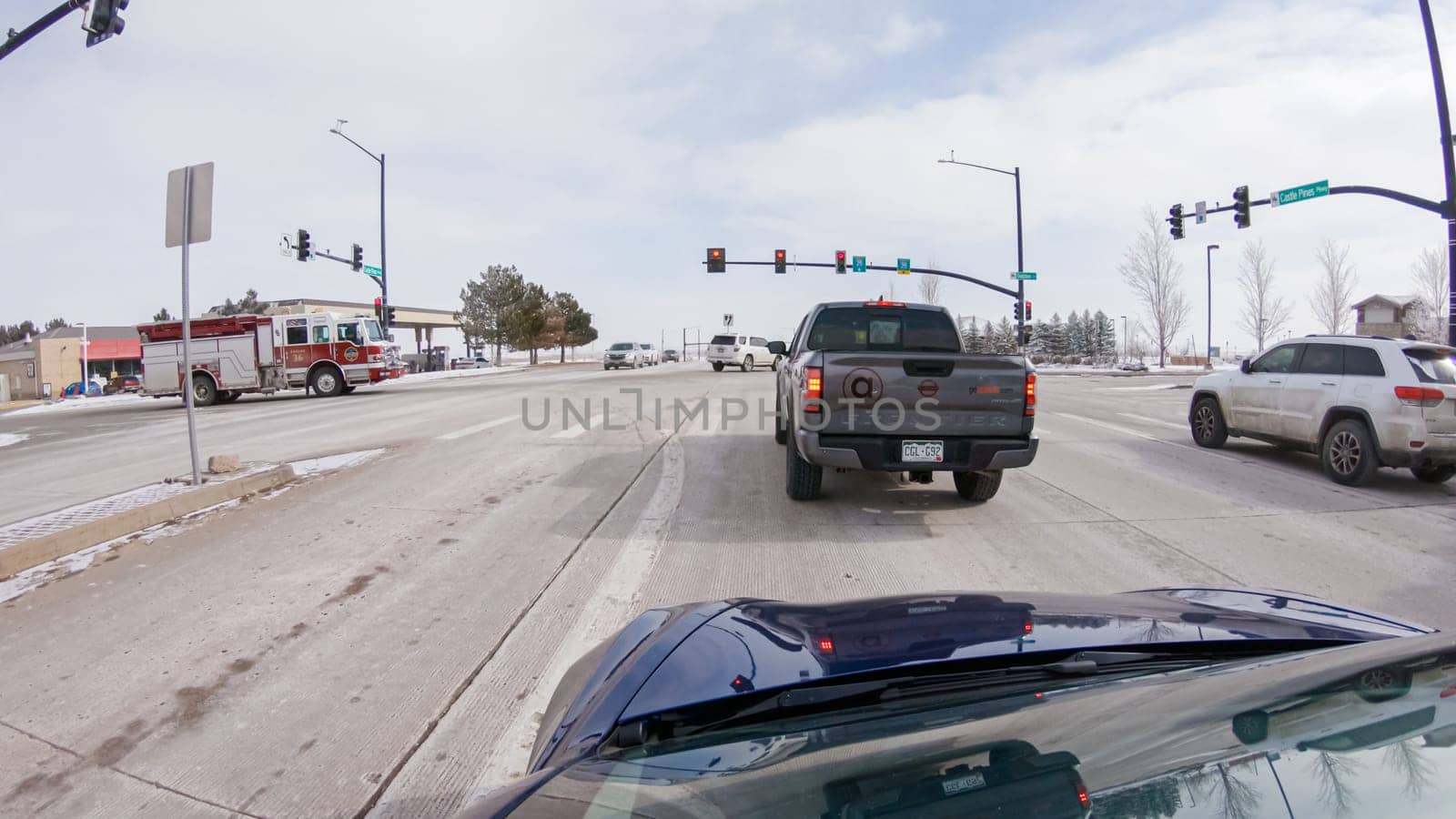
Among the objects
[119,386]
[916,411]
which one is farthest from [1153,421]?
[119,386]

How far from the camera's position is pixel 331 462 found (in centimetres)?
955

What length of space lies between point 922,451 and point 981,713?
189 inches

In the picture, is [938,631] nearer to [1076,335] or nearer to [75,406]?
[75,406]

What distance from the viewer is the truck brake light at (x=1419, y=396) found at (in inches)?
303

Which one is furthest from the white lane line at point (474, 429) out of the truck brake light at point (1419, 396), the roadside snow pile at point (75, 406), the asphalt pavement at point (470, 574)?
the roadside snow pile at point (75, 406)

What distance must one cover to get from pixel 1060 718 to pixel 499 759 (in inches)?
82.5

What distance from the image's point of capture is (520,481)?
8.60 metres

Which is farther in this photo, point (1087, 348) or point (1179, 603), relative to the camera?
point (1087, 348)

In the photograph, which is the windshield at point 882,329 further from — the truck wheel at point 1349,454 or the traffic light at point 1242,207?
the traffic light at point 1242,207

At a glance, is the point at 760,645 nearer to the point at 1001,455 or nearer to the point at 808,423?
the point at 808,423

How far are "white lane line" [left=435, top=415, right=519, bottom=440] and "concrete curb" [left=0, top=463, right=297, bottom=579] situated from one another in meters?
3.36

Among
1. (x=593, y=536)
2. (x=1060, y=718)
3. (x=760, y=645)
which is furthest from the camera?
(x=593, y=536)

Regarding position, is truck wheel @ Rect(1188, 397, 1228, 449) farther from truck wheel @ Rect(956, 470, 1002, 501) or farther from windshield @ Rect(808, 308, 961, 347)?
truck wheel @ Rect(956, 470, 1002, 501)

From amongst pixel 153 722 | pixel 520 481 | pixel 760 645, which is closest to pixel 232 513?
pixel 520 481
